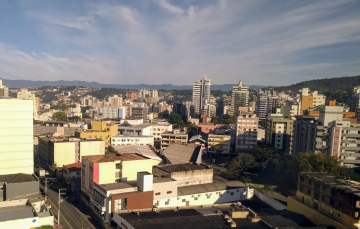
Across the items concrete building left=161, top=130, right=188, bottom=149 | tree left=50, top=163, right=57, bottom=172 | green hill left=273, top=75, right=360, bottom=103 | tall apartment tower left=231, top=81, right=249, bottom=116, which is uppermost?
green hill left=273, top=75, right=360, bottom=103

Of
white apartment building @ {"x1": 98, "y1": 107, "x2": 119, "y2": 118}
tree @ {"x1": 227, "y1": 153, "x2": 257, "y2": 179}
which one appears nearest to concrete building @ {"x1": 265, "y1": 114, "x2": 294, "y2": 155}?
tree @ {"x1": 227, "y1": 153, "x2": 257, "y2": 179}

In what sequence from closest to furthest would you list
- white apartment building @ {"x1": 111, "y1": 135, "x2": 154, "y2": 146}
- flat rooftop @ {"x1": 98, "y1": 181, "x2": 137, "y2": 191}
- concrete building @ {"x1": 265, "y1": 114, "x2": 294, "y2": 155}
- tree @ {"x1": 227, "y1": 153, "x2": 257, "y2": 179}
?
flat rooftop @ {"x1": 98, "y1": 181, "x2": 137, "y2": 191} < tree @ {"x1": 227, "y1": 153, "x2": 257, "y2": 179} < white apartment building @ {"x1": 111, "y1": 135, "x2": 154, "y2": 146} < concrete building @ {"x1": 265, "y1": 114, "x2": 294, "y2": 155}

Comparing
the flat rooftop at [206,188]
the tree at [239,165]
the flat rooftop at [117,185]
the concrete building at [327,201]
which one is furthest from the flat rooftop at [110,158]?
the concrete building at [327,201]

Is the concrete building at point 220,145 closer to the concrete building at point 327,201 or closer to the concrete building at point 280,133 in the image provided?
the concrete building at point 280,133

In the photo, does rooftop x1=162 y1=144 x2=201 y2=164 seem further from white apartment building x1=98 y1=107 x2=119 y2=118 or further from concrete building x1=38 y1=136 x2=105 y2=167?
white apartment building x1=98 y1=107 x2=119 y2=118

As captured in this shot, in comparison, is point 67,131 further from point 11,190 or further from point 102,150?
point 11,190

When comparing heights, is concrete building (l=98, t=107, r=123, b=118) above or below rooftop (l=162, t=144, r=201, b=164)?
above

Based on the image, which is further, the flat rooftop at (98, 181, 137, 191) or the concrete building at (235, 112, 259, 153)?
the concrete building at (235, 112, 259, 153)
